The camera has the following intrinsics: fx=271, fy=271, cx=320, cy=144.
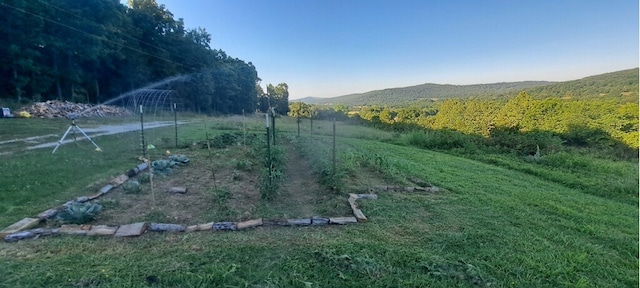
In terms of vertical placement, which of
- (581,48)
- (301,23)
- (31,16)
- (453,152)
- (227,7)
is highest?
(31,16)

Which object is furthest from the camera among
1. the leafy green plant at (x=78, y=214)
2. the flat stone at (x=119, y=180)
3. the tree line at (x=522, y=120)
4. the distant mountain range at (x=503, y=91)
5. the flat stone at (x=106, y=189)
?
the tree line at (x=522, y=120)

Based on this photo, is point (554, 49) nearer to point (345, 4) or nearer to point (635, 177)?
point (635, 177)

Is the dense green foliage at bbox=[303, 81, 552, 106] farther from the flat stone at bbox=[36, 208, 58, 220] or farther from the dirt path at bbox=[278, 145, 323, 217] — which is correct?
the flat stone at bbox=[36, 208, 58, 220]

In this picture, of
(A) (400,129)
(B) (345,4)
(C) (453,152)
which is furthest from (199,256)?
(A) (400,129)

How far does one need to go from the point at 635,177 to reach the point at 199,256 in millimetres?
6059

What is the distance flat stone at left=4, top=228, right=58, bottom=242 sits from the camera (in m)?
2.19

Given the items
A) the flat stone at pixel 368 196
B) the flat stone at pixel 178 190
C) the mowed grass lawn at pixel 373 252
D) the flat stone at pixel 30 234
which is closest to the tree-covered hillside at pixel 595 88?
the mowed grass lawn at pixel 373 252

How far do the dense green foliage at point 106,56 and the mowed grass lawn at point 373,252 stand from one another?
11.9 m

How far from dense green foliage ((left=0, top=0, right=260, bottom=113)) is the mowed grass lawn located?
1192 cm

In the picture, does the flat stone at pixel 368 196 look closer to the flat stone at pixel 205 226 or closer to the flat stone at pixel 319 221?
the flat stone at pixel 319 221

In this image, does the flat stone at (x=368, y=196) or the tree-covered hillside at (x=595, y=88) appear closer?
the flat stone at (x=368, y=196)

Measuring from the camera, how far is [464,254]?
2.08 meters

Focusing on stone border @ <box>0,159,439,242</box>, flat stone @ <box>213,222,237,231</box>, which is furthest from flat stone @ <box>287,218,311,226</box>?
flat stone @ <box>213,222,237,231</box>

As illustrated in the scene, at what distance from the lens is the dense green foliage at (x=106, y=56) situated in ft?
42.3
